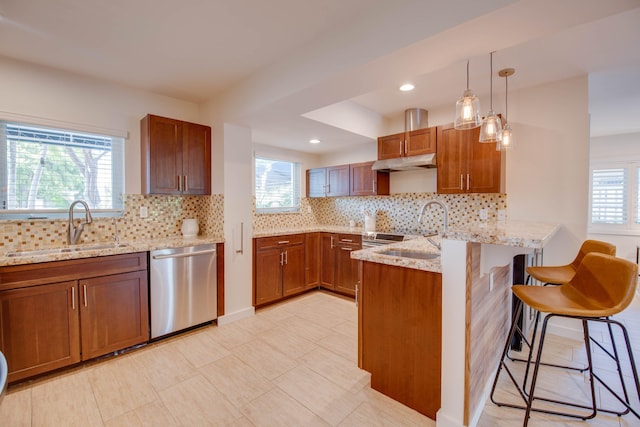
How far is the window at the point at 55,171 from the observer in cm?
246

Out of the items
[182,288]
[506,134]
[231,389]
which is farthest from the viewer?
[182,288]

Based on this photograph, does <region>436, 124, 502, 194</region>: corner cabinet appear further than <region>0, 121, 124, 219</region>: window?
Yes

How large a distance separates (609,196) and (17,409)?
7.86 metres

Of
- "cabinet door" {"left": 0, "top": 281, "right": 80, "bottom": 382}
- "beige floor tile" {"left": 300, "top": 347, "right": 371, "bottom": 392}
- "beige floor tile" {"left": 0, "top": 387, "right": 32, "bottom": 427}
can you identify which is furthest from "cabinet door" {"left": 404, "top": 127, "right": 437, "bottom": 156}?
"beige floor tile" {"left": 0, "top": 387, "right": 32, "bottom": 427}

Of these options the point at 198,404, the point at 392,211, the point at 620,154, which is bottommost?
the point at 198,404

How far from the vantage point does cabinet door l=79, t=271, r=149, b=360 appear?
7.68 ft

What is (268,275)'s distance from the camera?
3658mm

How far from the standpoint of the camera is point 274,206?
4672mm

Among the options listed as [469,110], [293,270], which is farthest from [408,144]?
[293,270]

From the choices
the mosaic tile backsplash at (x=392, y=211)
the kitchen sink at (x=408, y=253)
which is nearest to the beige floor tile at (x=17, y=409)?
the kitchen sink at (x=408, y=253)

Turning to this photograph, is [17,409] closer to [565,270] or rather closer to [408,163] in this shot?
[408,163]

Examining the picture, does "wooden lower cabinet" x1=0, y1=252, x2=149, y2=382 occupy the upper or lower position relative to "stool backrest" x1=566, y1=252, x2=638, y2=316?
lower

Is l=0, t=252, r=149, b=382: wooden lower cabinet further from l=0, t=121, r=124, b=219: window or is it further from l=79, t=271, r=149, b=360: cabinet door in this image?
l=0, t=121, r=124, b=219: window

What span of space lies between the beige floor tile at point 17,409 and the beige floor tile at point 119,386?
1.10 ft
